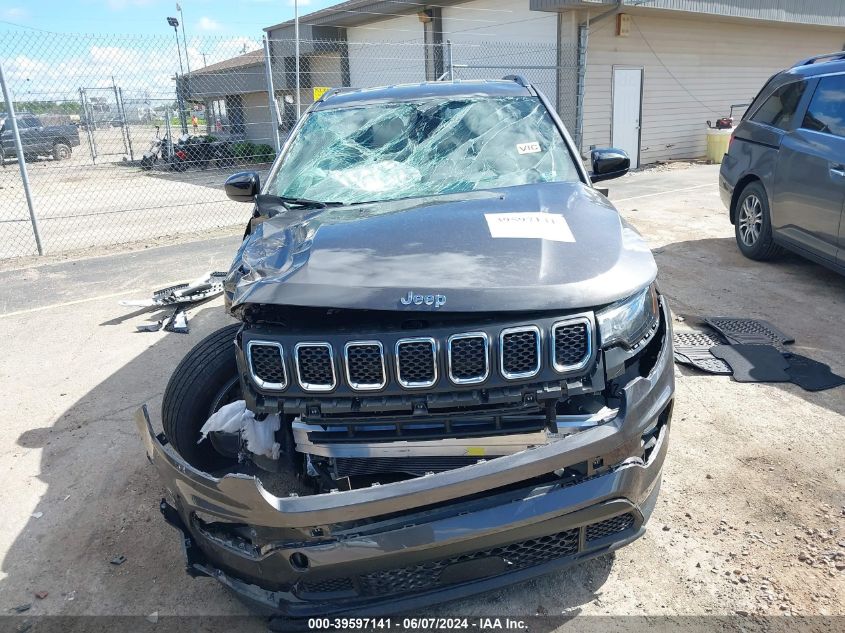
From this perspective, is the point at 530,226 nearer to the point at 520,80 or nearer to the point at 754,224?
the point at 520,80

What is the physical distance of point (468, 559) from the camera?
203 cm

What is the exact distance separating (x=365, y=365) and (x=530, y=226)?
36.2 inches

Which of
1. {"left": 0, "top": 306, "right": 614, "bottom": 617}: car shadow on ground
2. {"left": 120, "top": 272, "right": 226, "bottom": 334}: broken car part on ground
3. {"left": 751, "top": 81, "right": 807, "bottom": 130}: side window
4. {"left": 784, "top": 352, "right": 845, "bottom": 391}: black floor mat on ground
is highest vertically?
{"left": 751, "top": 81, "right": 807, "bottom": 130}: side window

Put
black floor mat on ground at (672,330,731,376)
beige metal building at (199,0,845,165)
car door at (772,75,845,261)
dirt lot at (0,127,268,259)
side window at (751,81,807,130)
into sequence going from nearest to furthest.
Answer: black floor mat on ground at (672,330,731,376), car door at (772,75,845,261), side window at (751,81,807,130), dirt lot at (0,127,268,259), beige metal building at (199,0,845,165)

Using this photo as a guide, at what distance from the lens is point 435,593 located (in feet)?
6.77

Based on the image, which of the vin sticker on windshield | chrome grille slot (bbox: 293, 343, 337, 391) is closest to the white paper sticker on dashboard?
the vin sticker on windshield

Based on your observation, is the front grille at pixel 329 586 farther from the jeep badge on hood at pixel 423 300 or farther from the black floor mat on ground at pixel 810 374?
the black floor mat on ground at pixel 810 374

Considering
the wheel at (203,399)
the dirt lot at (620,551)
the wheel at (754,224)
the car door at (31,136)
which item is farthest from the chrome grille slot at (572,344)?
the car door at (31,136)

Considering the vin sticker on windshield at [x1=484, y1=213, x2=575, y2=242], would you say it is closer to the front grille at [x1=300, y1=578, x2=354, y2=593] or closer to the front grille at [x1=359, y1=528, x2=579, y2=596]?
the front grille at [x1=359, y1=528, x2=579, y2=596]

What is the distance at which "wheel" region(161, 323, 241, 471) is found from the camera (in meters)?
2.60

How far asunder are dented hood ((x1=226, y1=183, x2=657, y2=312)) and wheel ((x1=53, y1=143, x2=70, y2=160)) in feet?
73.2

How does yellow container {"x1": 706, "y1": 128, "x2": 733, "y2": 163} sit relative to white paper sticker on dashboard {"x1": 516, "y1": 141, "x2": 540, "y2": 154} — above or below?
below

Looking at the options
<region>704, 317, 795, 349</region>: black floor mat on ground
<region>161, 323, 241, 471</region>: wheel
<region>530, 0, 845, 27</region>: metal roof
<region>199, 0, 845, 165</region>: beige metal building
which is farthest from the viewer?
<region>199, 0, 845, 165</region>: beige metal building

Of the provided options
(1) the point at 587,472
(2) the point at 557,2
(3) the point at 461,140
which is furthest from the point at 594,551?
(2) the point at 557,2
